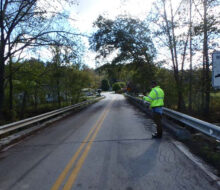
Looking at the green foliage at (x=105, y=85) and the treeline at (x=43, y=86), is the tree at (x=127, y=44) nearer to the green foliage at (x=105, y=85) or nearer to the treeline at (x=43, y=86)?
the treeline at (x=43, y=86)

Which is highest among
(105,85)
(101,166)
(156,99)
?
(105,85)

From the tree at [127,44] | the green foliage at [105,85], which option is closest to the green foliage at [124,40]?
the tree at [127,44]

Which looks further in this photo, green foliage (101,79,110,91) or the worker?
green foliage (101,79,110,91)

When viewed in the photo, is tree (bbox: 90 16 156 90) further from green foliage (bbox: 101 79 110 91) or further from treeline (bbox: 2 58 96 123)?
green foliage (bbox: 101 79 110 91)

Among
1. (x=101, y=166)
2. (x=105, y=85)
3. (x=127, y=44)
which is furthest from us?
(x=105, y=85)

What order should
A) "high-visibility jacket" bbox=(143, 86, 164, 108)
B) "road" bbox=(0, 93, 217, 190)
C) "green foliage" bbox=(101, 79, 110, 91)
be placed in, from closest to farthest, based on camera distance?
"road" bbox=(0, 93, 217, 190)
"high-visibility jacket" bbox=(143, 86, 164, 108)
"green foliage" bbox=(101, 79, 110, 91)

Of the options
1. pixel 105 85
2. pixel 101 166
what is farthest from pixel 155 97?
pixel 105 85

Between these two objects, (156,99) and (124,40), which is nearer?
(156,99)

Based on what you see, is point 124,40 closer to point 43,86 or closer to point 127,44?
point 127,44

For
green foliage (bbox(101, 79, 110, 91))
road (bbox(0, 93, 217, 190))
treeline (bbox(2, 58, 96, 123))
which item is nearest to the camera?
road (bbox(0, 93, 217, 190))

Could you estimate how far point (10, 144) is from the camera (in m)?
6.96

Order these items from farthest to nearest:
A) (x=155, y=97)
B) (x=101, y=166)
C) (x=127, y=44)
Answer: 1. (x=127, y=44)
2. (x=155, y=97)
3. (x=101, y=166)

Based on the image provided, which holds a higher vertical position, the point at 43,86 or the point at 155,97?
the point at 43,86

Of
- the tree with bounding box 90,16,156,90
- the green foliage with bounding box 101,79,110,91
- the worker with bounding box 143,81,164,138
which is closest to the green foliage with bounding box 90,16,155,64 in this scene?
the tree with bounding box 90,16,156,90
